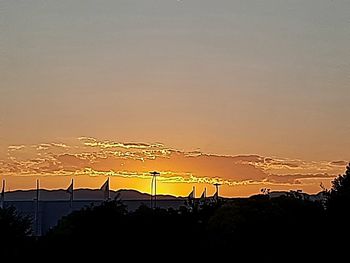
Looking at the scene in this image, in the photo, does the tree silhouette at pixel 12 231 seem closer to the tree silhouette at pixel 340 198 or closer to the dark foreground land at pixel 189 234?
the dark foreground land at pixel 189 234

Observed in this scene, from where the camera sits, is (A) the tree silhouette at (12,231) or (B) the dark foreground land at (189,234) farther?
(A) the tree silhouette at (12,231)

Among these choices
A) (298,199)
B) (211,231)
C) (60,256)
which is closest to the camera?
(60,256)

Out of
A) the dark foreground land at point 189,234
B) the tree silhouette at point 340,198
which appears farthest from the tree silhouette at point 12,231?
the tree silhouette at point 340,198

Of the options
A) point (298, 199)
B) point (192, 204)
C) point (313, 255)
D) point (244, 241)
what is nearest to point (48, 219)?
point (192, 204)

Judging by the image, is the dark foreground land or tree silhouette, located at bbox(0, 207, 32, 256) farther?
tree silhouette, located at bbox(0, 207, 32, 256)

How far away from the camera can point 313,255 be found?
1753 inches

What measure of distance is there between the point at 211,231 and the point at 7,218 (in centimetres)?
1245

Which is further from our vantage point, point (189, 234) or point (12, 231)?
point (189, 234)

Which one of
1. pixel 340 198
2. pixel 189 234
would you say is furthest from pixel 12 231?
pixel 340 198

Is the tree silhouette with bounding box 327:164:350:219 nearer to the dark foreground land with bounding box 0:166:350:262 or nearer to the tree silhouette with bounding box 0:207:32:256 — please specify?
the dark foreground land with bounding box 0:166:350:262

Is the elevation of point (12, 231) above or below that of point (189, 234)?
above

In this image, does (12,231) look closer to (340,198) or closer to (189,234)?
(189,234)

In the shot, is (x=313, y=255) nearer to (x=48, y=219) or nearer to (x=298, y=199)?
(x=298, y=199)

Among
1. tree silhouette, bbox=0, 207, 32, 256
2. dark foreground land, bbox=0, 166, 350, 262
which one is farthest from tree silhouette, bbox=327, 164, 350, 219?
tree silhouette, bbox=0, 207, 32, 256
